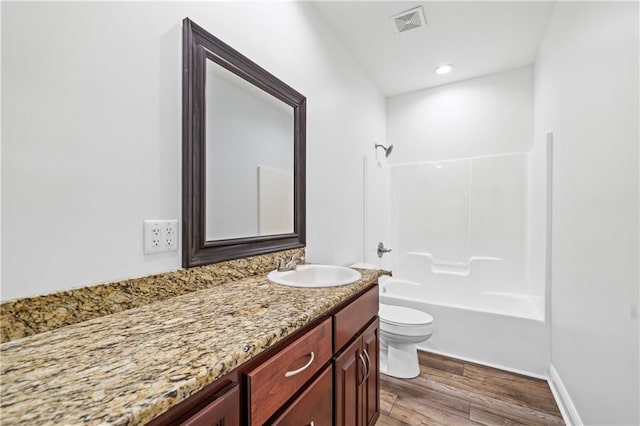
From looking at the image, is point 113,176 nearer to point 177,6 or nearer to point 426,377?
point 177,6

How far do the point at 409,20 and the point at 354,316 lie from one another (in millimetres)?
2069

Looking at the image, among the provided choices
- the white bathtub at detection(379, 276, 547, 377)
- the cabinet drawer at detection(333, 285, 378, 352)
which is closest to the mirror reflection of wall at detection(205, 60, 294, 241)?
the cabinet drawer at detection(333, 285, 378, 352)

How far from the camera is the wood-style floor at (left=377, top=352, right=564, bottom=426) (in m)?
1.68

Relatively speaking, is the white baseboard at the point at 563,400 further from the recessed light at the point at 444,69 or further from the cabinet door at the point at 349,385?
the recessed light at the point at 444,69

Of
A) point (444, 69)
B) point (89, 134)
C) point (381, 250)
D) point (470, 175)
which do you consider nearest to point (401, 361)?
point (381, 250)

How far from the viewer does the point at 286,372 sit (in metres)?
0.79

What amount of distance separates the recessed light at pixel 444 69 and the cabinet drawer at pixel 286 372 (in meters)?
2.71

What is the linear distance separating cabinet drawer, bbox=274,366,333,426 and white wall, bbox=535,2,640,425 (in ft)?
3.41

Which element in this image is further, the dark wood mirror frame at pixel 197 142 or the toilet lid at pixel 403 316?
the toilet lid at pixel 403 316

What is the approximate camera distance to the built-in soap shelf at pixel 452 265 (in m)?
2.94

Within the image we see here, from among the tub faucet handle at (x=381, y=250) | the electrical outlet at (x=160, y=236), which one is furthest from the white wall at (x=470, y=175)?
the electrical outlet at (x=160, y=236)

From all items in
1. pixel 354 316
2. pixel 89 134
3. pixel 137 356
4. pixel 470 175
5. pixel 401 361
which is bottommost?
pixel 401 361

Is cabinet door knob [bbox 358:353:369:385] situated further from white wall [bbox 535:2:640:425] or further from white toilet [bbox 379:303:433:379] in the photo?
white wall [bbox 535:2:640:425]

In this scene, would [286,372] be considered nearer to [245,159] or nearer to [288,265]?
[288,265]
